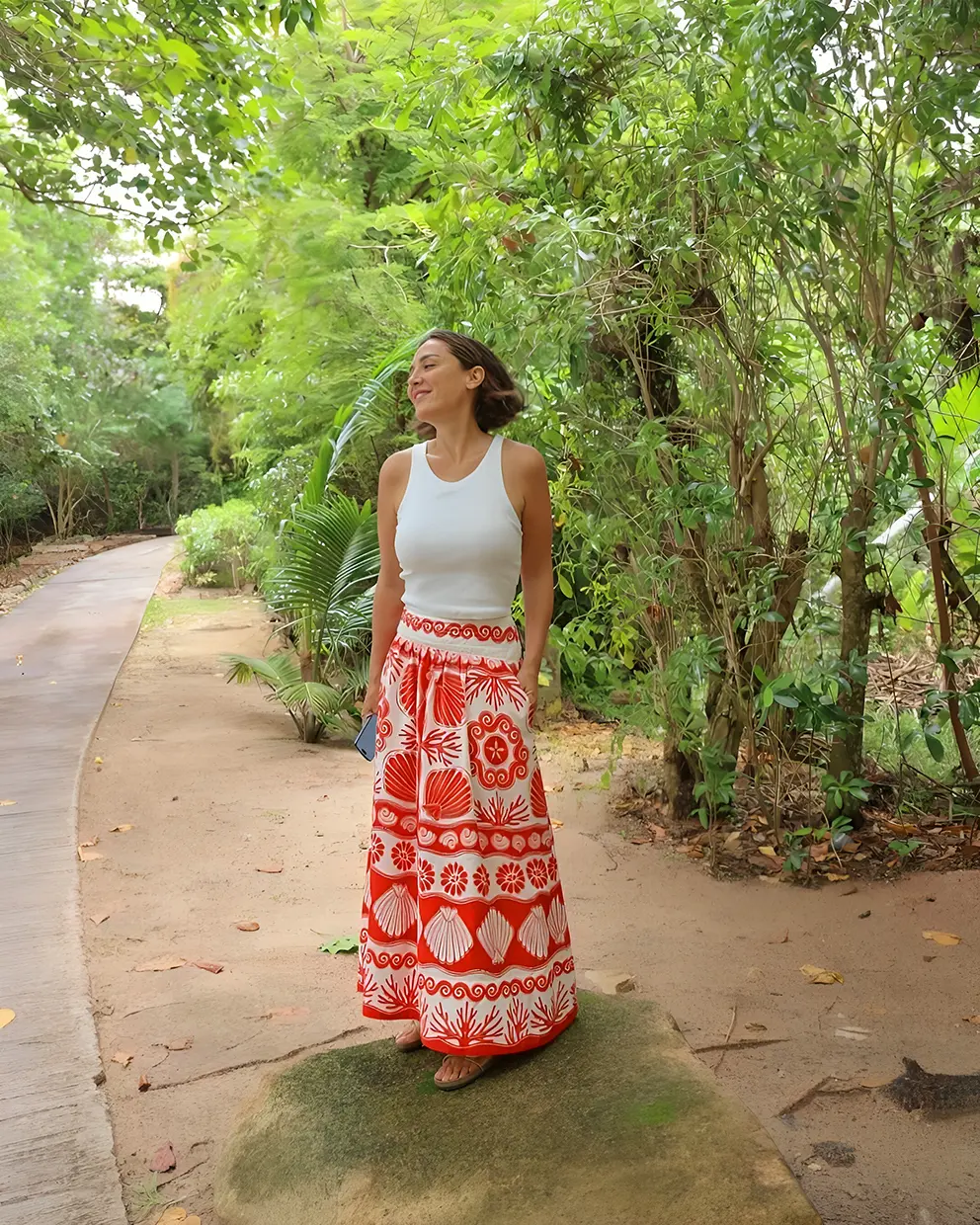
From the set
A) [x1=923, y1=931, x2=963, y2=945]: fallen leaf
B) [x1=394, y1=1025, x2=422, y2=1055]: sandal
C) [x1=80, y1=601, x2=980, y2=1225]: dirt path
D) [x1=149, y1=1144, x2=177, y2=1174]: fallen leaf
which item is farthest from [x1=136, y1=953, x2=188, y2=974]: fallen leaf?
[x1=923, y1=931, x2=963, y2=945]: fallen leaf

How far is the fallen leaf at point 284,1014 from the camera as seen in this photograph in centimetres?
365

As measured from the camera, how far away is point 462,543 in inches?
103

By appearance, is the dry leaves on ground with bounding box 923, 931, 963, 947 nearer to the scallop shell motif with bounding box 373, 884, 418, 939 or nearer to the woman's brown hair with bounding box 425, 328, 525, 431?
the scallop shell motif with bounding box 373, 884, 418, 939

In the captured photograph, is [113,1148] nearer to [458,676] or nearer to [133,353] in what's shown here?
[458,676]

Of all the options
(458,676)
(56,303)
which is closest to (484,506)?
(458,676)

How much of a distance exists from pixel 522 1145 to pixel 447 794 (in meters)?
0.79

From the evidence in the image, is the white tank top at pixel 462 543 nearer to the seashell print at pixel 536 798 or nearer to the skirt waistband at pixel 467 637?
the skirt waistband at pixel 467 637

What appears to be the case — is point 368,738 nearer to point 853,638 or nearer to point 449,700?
point 449,700

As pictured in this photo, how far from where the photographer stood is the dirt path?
2.89 m

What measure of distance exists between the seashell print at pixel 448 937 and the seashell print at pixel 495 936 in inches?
1.5

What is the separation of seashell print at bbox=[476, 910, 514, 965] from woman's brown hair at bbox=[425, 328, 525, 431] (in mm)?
1228

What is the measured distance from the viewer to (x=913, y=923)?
14.1 feet

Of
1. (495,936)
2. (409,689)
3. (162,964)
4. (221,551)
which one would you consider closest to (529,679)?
(409,689)

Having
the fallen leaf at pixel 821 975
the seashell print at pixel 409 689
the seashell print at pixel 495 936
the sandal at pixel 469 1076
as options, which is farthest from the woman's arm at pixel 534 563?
the fallen leaf at pixel 821 975
